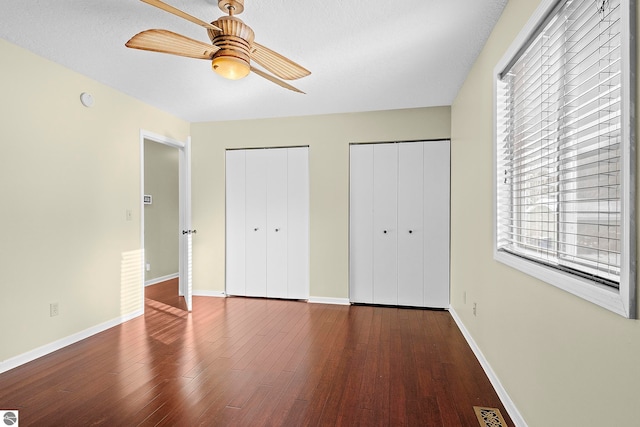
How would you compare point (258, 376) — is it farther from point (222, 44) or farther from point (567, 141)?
point (567, 141)

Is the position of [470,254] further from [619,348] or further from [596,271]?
[619,348]

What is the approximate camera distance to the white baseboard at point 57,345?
101 inches

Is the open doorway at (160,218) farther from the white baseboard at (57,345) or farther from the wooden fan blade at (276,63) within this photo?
the wooden fan blade at (276,63)

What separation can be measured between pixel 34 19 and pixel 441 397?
3707mm

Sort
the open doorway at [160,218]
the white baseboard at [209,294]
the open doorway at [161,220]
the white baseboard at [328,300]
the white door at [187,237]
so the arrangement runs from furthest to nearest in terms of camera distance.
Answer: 1. the open doorway at [160,218]
2. the open doorway at [161,220]
3. the white baseboard at [209,294]
4. the white baseboard at [328,300]
5. the white door at [187,237]

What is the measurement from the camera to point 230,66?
196 cm

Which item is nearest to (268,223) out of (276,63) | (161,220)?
(161,220)

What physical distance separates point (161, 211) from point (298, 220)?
273cm

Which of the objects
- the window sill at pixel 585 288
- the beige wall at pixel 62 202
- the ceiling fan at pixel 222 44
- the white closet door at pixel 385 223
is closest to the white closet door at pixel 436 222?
the white closet door at pixel 385 223

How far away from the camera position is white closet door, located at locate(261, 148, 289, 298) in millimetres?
4520

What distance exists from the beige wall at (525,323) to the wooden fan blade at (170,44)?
1.78m

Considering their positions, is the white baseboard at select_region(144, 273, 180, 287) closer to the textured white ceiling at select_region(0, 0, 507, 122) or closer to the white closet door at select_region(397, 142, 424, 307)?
the textured white ceiling at select_region(0, 0, 507, 122)

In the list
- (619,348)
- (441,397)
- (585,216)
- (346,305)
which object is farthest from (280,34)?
(346,305)

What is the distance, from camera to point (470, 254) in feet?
10.00
